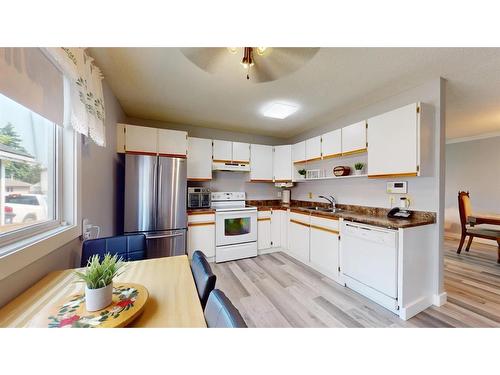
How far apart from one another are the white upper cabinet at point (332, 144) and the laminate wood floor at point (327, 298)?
5.75ft

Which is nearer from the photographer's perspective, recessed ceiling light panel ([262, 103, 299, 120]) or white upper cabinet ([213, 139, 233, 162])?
recessed ceiling light panel ([262, 103, 299, 120])

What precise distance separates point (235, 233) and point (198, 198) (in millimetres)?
861

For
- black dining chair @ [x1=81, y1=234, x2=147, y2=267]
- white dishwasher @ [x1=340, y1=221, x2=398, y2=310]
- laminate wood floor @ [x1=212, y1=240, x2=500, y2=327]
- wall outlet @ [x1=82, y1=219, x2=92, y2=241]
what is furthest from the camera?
white dishwasher @ [x1=340, y1=221, x2=398, y2=310]

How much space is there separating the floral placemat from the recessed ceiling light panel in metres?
2.46

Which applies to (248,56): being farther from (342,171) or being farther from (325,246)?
(325,246)

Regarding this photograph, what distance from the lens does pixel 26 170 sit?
3.43ft

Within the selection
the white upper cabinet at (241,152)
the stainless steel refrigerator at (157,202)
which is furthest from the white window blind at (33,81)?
the white upper cabinet at (241,152)

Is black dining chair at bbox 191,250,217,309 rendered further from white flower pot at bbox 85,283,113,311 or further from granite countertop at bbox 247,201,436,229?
granite countertop at bbox 247,201,436,229

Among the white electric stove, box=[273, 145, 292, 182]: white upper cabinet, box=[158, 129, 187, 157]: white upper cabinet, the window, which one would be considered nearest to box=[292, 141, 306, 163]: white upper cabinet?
box=[273, 145, 292, 182]: white upper cabinet

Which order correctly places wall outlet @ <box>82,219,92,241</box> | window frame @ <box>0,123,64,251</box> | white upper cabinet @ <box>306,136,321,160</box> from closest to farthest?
window frame @ <box>0,123,64,251</box>
wall outlet @ <box>82,219,92,241</box>
white upper cabinet @ <box>306,136,321,160</box>

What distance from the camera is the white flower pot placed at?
69cm
